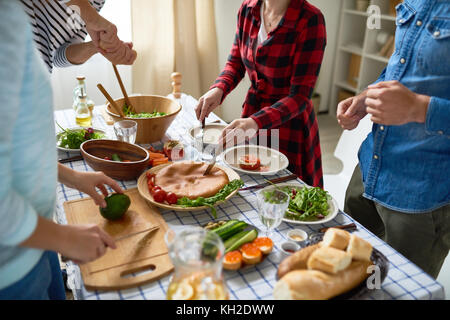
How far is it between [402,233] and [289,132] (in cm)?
74

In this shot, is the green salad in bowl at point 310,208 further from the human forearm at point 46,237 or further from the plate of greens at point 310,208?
the human forearm at point 46,237

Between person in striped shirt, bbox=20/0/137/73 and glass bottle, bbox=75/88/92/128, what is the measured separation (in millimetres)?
203

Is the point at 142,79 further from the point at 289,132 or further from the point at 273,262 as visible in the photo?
the point at 273,262

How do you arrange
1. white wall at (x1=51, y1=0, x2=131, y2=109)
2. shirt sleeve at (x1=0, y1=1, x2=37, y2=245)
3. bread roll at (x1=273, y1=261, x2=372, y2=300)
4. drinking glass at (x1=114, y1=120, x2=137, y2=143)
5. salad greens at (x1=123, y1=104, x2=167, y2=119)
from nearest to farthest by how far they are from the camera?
shirt sleeve at (x1=0, y1=1, x2=37, y2=245)
bread roll at (x1=273, y1=261, x2=372, y2=300)
drinking glass at (x1=114, y1=120, x2=137, y2=143)
salad greens at (x1=123, y1=104, x2=167, y2=119)
white wall at (x1=51, y1=0, x2=131, y2=109)

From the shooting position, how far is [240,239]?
1170 millimetres

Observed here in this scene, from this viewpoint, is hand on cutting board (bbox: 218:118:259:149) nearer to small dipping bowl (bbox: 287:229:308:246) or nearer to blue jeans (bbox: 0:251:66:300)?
small dipping bowl (bbox: 287:229:308:246)

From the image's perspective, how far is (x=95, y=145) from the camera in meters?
1.64

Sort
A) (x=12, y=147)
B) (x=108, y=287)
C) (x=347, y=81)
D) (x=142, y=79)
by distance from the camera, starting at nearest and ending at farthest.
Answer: (x=12, y=147) → (x=108, y=287) → (x=142, y=79) → (x=347, y=81)

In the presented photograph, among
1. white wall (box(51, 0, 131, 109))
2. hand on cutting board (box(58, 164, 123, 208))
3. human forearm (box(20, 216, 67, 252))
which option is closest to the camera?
human forearm (box(20, 216, 67, 252))

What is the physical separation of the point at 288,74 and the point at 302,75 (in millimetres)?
97

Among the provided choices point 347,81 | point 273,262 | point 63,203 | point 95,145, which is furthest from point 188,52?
point 273,262

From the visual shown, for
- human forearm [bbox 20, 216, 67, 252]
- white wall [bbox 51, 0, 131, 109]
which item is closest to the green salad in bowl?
human forearm [bbox 20, 216, 67, 252]

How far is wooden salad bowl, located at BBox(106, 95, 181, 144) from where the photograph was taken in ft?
5.98

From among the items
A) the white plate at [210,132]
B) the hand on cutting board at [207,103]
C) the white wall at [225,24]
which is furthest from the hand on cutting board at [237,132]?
the white wall at [225,24]
